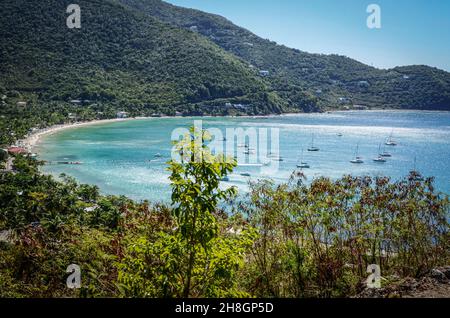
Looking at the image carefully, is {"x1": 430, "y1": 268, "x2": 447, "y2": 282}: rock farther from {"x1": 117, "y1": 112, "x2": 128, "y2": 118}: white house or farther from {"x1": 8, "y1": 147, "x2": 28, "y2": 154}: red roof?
{"x1": 117, "y1": 112, "x2": 128, "y2": 118}: white house

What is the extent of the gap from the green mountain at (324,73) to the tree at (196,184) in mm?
128002

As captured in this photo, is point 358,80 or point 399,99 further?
point 358,80

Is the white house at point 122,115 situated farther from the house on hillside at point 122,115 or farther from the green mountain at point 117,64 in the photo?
the green mountain at point 117,64

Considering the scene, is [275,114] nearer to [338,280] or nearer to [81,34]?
[81,34]

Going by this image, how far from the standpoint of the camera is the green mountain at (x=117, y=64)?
94.4 meters

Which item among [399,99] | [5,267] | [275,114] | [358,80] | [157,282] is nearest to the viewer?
[157,282]

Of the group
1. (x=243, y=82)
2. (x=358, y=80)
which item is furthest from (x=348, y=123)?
(x=358, y=80)

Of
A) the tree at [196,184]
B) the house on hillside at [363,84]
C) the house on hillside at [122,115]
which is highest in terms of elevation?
the house on hillside at [363,84]

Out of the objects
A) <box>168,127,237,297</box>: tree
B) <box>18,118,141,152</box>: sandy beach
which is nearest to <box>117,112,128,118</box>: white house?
<box>18,118,141,152</box>: sandy beach

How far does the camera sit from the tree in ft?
13.1

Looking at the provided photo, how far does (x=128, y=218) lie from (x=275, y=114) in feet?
356

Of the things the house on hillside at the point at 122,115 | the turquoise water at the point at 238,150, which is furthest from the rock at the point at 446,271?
the house on hillside at the point at 122,115

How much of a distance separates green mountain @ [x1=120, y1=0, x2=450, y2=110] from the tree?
12800 cm
